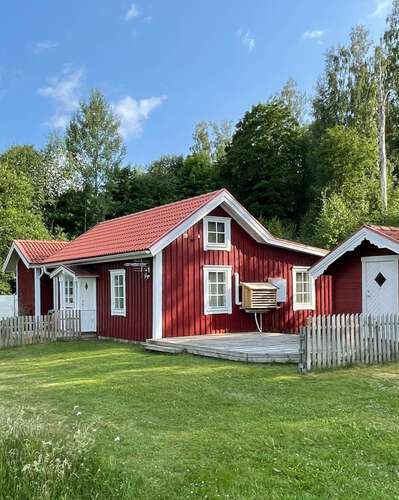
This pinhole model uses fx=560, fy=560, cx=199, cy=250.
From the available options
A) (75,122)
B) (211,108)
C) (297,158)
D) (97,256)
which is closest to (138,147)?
(75,122)

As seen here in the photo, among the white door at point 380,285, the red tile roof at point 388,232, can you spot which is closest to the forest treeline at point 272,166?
the white door at point 380,285

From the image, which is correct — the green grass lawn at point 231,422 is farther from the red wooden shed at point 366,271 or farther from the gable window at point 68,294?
the gable window at point 68,294

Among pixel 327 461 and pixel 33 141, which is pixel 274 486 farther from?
pixel 33 141

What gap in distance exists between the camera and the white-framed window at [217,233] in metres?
17.5

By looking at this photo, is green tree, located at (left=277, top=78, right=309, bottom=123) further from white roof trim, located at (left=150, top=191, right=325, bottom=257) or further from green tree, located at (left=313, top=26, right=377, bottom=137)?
white roof trim, located at (left=150, top=191, right=325, bottom=257)

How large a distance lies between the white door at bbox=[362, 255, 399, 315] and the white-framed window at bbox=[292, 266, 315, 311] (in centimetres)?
541

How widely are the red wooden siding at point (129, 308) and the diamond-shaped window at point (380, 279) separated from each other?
6.35 meters

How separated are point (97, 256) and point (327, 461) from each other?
13481mm

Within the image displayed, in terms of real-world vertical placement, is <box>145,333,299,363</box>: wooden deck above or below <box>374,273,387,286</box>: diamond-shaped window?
below

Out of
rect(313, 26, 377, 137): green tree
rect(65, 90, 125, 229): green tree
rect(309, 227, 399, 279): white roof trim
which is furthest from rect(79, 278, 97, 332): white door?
rect(65, 90, 125, 229): green tree

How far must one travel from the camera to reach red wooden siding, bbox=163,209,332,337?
16.5 metres

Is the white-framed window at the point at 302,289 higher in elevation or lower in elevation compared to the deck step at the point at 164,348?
higher

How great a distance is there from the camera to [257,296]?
17891 mm

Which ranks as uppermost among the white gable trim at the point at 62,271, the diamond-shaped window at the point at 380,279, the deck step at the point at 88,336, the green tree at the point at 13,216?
the green tree at the point at 13,216
